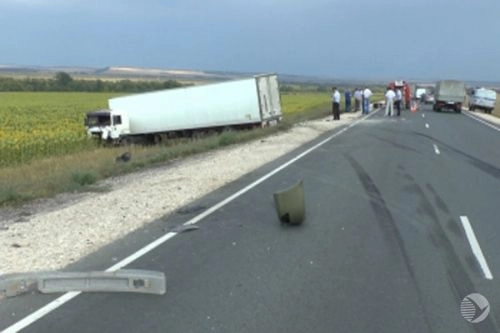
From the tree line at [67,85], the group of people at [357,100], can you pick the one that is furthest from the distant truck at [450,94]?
the tree line at [67,85]

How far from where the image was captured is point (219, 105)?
3450cm

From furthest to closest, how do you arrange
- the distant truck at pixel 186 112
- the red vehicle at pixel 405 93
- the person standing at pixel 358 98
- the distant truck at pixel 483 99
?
1. the distant truck at pixel 483 99
2. the red vehicle at pixel 405 93
3. the person standing at pixel 358 98
4. the distant truck at pixel 186 112

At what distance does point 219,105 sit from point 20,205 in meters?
23.0

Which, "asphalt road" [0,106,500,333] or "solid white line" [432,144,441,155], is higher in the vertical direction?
"asphalt road" [0,106,500,333]

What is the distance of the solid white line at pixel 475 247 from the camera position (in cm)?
683

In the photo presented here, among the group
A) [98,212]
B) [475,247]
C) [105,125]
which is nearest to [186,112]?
[105,125]

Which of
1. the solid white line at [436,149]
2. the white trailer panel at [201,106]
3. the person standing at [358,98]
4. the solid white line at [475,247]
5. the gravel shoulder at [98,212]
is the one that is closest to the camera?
the solid white line at [475,247]

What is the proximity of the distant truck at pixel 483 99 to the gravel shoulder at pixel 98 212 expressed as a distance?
147ft

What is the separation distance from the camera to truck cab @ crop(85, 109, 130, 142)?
3350 cm

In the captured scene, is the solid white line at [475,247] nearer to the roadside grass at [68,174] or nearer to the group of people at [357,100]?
the roadside grass at [68,174]

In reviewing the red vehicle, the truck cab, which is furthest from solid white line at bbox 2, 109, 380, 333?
the red vehicle

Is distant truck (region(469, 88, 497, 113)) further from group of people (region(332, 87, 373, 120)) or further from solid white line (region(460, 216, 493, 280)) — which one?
solid white line (region(460, 216, 493, 280))

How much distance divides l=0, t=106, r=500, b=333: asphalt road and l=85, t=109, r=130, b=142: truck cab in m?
21.4

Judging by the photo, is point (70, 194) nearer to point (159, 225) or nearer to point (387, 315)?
point (159, 225)
